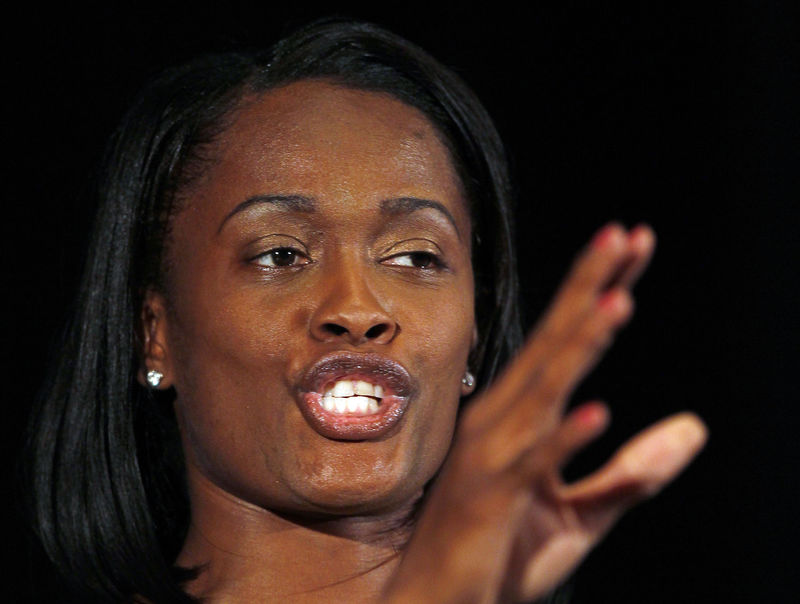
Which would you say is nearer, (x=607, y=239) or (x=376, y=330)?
(x=607, y=239)

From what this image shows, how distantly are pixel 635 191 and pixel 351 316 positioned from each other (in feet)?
3.12

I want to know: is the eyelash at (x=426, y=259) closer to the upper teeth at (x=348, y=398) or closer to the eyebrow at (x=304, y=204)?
the eyebrow at (x=304, y=204)

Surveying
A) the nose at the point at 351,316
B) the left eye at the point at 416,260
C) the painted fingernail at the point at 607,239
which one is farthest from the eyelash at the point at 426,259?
the painted fingernail at the point at 607,239

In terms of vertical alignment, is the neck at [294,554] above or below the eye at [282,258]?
below

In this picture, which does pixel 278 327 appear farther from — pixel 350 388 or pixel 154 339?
pixel 154 339

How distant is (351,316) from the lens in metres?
1.90

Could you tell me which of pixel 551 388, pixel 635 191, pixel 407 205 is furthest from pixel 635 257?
pixel 635 191

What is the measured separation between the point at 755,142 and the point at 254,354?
3.60ft

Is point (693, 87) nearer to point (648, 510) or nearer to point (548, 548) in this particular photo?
point (648, 510)

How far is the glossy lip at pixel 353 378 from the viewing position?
6.22ft

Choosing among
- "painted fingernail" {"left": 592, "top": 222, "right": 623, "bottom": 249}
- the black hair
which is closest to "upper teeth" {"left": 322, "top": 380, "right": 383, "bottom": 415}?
the black hair

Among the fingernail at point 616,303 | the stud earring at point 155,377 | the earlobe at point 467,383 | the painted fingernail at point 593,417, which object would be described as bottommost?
the stud earring at point 155,377

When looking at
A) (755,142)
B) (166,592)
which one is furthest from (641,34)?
(166,592)

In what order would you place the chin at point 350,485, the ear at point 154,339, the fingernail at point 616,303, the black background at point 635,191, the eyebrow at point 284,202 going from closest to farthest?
the fingernail at point 616,303
the chin at point 350,485
the eyebrow at point 284,202
the ear at point 154,339
the black background at point 635,191
